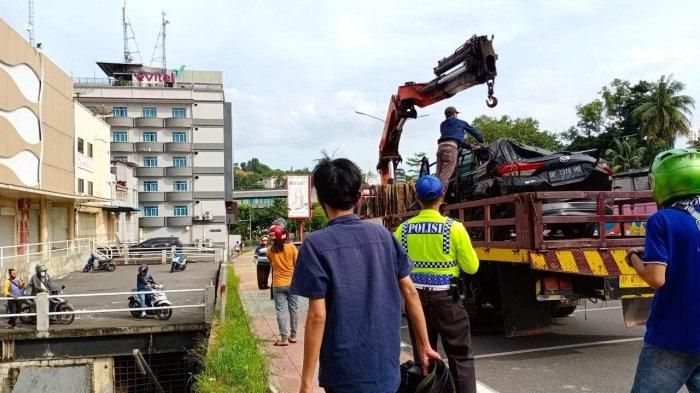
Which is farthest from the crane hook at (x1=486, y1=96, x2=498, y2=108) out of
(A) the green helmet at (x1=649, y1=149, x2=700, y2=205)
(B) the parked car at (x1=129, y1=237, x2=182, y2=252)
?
(B) the parked car at (x1=129, y1=237, x2=182, y2=252)

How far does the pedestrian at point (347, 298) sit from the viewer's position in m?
2.57

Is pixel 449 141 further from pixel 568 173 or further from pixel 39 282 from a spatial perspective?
pixel 39 282

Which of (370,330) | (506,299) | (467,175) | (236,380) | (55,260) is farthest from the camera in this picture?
(55,260)

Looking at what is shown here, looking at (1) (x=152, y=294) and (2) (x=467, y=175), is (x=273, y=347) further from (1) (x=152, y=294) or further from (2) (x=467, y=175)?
(1) (x=152, y=294)

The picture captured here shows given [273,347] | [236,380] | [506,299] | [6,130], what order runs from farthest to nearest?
[6,130], [273,347], [506,299], [236,380]

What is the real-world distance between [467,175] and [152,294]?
24.4 feet

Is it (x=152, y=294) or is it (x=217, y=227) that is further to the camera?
(x=217, y=227)

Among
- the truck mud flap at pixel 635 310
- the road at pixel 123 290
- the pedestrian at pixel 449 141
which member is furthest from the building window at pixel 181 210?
the truck mud flap at pixel 635 310

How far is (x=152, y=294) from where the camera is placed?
509 inches

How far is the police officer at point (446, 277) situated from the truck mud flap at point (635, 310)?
2.74 metres

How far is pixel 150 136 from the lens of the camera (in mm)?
58688

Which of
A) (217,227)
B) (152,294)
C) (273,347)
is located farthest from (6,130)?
(217,227)

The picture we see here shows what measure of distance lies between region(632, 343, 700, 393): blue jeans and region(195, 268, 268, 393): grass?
12.5 feet

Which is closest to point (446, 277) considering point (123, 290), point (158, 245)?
point (123, 290)
